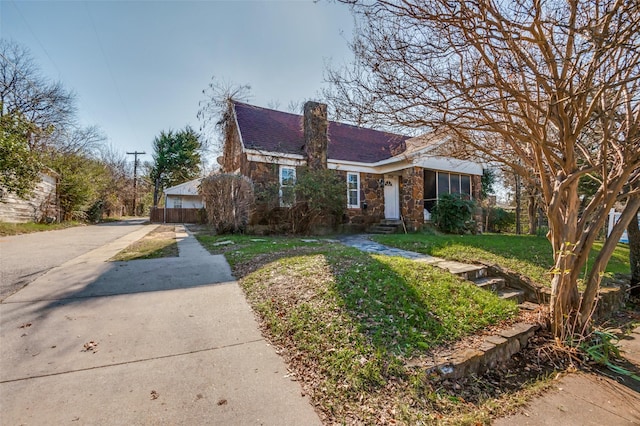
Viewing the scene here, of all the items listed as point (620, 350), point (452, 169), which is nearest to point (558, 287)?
point (620, 350)

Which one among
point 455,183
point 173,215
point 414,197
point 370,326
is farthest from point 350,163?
point 173,215

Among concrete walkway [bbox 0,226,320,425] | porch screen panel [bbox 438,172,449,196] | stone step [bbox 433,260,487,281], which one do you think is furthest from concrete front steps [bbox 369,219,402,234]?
concrete walkway [bbox 0,226,320,425]

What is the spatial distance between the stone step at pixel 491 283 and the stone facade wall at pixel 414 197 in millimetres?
6944

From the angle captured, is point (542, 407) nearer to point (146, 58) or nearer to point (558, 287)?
point (558, 287)

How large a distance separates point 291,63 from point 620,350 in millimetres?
8686

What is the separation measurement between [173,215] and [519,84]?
24463 millimetres

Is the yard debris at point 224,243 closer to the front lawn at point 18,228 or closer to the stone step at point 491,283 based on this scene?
the stone step at point 491,283

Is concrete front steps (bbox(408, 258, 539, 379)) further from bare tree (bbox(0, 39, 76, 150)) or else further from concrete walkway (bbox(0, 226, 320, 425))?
bare tree (bbox(0, 39, 76, 150))

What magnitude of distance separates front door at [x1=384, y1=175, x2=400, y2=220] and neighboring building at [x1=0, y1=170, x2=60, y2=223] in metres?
15.3

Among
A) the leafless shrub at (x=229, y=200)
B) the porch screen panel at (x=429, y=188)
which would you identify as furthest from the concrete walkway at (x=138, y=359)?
the porch screen panel at (x=429, y=188)

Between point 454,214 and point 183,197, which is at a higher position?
point 183,197

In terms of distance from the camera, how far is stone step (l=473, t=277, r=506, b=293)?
15.1ft

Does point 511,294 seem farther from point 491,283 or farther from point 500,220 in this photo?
point 500,220

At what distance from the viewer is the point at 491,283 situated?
473cm
